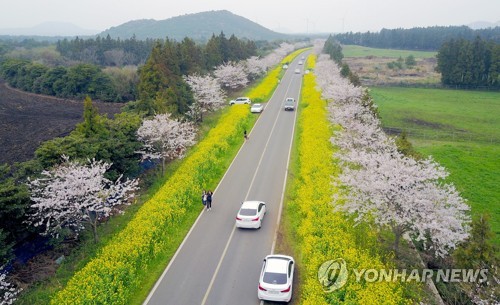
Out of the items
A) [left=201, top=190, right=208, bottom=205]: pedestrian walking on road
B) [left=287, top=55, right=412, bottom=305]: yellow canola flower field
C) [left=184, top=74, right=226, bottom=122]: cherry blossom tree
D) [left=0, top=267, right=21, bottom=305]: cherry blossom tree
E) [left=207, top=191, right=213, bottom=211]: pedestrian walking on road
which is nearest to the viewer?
[left=287, top=55, right=412, bottom=305]: yellow canola flower field

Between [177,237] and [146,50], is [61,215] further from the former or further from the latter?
[146,50]

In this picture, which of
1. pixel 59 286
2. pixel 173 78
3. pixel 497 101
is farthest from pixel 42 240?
pixel 497 101

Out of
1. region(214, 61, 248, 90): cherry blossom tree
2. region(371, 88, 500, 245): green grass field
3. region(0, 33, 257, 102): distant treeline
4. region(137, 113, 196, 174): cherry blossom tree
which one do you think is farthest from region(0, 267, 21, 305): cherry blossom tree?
region(214, 61, 248, 90): cherry blossom tree

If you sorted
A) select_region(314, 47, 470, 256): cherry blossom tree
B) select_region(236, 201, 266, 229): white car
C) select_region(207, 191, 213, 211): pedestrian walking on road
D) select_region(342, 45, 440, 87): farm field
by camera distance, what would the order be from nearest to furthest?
select_region(314, 47, 470, 256): cherry blossom tree, select_region(236, 201, 266, 229): white car, select_region(207, 191, 213, 211): pedestrian walking on road, select_region(342, 45, 440, 87): farm field

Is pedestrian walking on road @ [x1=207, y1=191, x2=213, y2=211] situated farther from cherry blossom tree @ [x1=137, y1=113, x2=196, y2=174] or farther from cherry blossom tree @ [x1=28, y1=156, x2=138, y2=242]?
cherry blossom tree @ [x1=137, y1=113, x2=196, y2=174]

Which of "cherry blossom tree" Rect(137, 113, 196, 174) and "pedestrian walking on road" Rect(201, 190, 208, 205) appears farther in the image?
"cherry blossom tree" Rect(137, 113, 196, 174)

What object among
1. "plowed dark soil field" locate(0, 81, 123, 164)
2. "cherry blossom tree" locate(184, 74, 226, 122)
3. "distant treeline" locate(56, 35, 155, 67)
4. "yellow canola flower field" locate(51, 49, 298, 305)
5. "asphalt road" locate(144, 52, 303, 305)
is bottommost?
"asphalt road" locate(144, 52, 303, 305)

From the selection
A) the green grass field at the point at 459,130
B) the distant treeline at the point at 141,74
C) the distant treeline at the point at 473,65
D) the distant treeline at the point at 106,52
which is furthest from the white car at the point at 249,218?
the distant treeline at the point at 106,52
